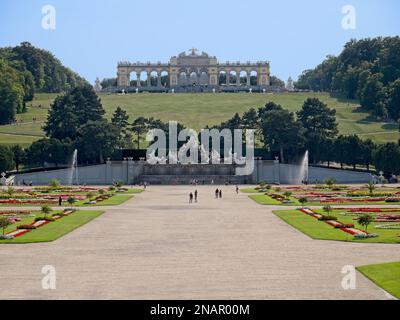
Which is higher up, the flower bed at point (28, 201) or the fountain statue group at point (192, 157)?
the fountain statue group at point (192, 157)

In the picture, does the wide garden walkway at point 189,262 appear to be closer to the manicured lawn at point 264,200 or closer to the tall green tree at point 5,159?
the manicured lawn at point 264,200

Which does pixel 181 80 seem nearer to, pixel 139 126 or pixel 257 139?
pixel 257 139

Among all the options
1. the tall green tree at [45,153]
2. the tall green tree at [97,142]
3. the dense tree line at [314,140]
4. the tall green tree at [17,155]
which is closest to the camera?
the dense tree line at [314,140]

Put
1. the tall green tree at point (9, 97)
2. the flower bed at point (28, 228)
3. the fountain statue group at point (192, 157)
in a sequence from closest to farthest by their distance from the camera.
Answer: the flower bed at point (28, 228), the fountain statue group at point (192, 157), the tall green tree at point (9, 97)

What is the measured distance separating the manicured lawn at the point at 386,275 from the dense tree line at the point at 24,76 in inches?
4134

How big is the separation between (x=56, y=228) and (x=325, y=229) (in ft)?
38.7

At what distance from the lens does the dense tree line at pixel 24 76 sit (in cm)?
13125

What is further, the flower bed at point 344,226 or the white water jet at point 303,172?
the white water jet at point 303,172

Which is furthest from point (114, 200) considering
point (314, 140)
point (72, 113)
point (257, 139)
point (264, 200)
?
point (72, 113)

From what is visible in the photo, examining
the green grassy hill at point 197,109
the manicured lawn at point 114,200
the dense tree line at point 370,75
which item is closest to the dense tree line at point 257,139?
the green grassy hill at point 197,109

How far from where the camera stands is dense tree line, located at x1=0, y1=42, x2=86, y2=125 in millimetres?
131250

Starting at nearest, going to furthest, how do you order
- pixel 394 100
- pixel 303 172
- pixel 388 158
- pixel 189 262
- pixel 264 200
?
1. pixel 189 262
2. pixel 264 200
3. pixel 388 158
4. pixel 303 172
5. pixel 394 100

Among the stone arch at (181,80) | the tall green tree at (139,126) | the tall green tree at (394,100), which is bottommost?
the tall green tree at (139,126)

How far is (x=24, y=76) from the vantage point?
Result: 149 metres
